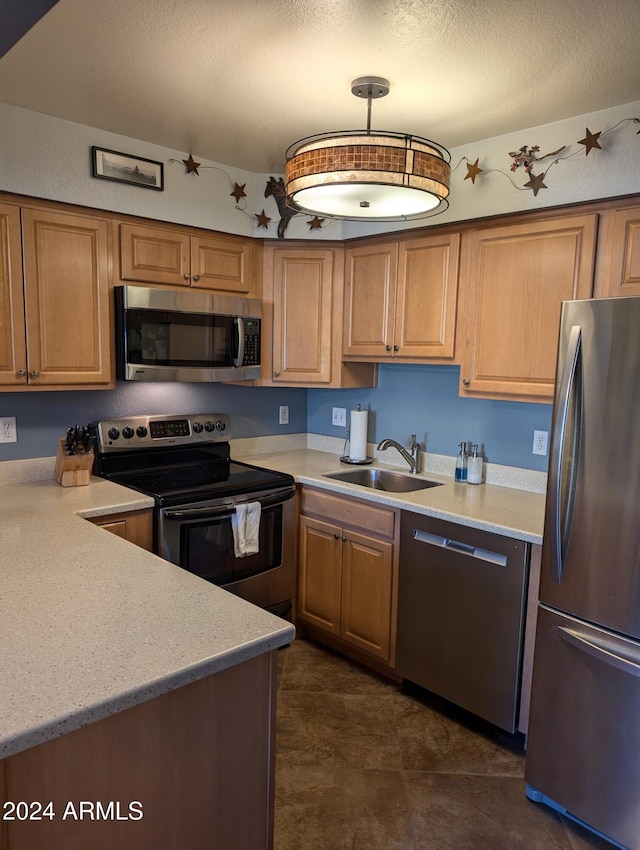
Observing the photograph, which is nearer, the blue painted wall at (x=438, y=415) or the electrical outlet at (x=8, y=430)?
the electrical outlet at (x=8, y=430)

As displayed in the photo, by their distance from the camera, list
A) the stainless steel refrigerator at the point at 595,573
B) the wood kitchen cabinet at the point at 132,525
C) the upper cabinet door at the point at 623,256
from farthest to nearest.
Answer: the wood kitchen cabinet at the point at 132,525 < the upper cabinet door at the point at 623,256 < the stainless steel refrigerator at the point at 595,573

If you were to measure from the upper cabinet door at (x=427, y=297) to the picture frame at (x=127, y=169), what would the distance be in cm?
119

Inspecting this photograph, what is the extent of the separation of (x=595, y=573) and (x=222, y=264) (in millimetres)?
2198

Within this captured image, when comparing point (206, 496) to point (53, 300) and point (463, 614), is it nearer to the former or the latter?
point (53, 300)

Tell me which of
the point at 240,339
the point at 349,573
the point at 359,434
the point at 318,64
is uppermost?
the point at 318,64

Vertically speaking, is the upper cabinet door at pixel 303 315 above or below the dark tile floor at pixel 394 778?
above

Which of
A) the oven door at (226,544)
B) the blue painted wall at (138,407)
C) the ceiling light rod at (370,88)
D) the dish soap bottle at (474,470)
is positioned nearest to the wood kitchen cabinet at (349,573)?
the oven door at (226,544)

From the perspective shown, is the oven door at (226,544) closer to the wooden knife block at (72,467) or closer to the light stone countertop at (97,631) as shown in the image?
the wooden knife block at (72,467)

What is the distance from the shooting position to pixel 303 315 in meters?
3.18

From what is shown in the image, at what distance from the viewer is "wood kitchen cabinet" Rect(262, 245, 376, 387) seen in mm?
3137

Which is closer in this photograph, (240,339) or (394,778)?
(394,778)

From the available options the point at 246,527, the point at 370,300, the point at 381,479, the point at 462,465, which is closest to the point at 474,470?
the point at 462,465

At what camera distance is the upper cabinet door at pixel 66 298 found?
2.41 meters

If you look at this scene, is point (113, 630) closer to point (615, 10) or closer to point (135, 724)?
point (135, 724)
